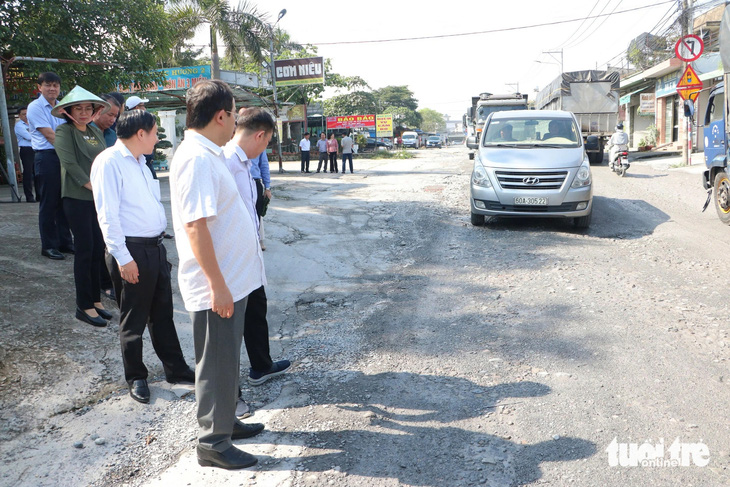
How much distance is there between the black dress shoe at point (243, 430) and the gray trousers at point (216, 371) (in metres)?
0.27

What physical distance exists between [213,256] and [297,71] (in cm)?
2551

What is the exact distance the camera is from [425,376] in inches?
157

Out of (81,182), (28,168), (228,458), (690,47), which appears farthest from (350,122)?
(228,458)

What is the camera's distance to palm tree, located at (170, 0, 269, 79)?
20.4 m

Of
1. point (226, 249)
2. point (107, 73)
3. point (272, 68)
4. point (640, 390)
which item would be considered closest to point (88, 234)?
point (226, 249)

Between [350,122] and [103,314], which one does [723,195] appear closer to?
[103,314]

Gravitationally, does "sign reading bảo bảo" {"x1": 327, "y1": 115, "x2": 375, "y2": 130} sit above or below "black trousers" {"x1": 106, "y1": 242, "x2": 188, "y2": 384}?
above

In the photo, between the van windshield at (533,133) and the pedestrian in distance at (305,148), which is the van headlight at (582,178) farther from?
the pedestrian in distance at (305,148)

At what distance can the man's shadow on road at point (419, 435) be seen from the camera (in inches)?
113

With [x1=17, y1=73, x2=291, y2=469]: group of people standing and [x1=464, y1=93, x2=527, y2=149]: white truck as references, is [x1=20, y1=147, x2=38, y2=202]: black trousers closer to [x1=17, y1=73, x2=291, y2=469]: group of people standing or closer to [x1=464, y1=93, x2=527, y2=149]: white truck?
[x1=17, y1=73, x2=291, y2=469]: group of people standing

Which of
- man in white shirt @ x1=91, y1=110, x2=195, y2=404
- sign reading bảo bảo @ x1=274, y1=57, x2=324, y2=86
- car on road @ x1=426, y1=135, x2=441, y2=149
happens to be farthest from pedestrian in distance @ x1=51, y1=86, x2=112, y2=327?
car on road @ x1=426, y1=135, x2=441, y2=149

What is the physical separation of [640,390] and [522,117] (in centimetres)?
744

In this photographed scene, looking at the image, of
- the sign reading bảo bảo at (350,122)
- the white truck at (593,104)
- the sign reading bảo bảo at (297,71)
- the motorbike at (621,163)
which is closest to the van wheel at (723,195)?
the motorbike at (621,163)

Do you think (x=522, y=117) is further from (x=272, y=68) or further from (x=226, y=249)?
(x=272, y=68)
